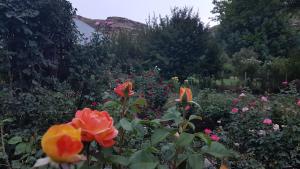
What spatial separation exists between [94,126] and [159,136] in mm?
251

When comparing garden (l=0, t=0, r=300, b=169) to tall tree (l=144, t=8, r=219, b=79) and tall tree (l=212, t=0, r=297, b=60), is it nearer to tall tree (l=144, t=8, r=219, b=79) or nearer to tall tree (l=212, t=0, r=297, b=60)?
tall tree (l=144, t=8, r=219, b=79)

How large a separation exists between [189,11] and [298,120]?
11.3m

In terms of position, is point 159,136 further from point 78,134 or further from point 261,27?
point 261,27

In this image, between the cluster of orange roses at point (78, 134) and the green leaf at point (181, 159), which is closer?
the cluster of orange roses at point (78, 134)

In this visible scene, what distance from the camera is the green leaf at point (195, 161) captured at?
1.07m

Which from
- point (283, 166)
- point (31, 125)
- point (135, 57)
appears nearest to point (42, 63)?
point (31, 125)

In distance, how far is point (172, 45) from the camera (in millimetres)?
14625

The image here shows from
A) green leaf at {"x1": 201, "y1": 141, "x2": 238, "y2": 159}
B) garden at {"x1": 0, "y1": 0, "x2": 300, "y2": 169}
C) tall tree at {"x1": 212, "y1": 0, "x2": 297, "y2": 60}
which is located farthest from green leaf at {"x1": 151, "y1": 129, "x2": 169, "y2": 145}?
tall tree at {"x1": 212, "y1": 0, "x2": 297, "y2": 60}

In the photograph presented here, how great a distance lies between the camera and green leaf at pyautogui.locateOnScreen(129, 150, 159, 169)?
1.00m

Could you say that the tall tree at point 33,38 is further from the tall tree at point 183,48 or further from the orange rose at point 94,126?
the tall tree at point 183,48

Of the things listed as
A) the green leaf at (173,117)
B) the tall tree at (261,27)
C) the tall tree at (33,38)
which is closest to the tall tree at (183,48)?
the tall tree at (261,27)

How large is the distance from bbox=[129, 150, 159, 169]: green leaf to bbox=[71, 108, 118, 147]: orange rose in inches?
4.6

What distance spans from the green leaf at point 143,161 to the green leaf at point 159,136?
1.9 inches

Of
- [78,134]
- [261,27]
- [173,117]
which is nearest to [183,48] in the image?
[261,27]
